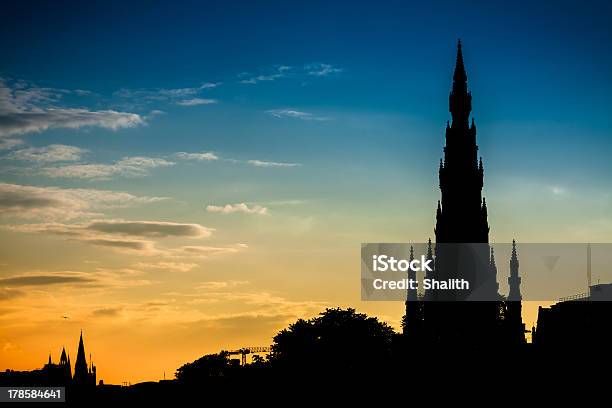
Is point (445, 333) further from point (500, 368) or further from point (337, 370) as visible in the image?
point (500, 368)

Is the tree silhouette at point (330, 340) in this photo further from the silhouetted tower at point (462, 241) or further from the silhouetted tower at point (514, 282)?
the silhouetted tower at point (514, 282)

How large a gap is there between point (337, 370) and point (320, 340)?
66.2 ft

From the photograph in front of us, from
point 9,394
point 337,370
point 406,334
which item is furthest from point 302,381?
point 9,394

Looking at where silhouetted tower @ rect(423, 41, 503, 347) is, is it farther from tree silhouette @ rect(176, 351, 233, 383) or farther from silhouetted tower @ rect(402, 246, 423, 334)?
tree silhouette @ rect(176, 351, 233, 383)

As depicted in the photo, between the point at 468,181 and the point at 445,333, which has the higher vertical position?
the point at 468,181

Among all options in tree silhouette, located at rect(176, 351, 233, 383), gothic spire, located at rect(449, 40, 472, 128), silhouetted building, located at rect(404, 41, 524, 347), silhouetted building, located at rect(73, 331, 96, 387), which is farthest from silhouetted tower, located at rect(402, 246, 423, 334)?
silhouetted building, located at rect(73, 331, 96, 387)

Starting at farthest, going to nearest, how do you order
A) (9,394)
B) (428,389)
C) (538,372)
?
(9,394) < (428,389) < (538,372)

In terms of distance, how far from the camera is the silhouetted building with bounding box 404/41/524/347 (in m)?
113

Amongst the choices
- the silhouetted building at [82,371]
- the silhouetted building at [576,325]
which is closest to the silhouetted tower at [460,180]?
the silhouetted building at [576,325]

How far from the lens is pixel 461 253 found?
120 metres

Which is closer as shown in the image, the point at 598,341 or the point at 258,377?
the point at 598,341

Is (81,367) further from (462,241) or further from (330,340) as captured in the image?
(462,241)

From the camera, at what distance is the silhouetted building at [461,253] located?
11331 cm

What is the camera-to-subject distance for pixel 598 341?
82.9 m
